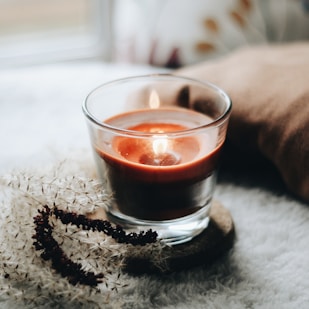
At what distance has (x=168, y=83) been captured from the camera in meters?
0.63

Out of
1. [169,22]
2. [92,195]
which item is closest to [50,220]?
[92,195]

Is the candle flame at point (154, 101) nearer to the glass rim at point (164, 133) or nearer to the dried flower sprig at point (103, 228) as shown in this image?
the glass rim at point (164, 133)

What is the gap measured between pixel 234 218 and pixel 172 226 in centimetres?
11

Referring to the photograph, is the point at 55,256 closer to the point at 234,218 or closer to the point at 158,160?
the point at 158,160

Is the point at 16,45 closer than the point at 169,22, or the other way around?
the point at 169,22

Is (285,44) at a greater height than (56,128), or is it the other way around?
(285,44)

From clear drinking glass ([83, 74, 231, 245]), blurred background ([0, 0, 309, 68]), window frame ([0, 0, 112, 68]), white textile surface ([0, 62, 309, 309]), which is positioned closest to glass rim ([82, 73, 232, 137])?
clear drinking glass ([83, 74, 231, 245])

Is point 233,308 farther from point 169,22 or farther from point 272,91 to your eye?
point 169,22

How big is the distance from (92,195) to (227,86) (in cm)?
27

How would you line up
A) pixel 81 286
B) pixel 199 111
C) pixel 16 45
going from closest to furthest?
A: pixel 81 286 → pixel 199 111 → pixel 16 45

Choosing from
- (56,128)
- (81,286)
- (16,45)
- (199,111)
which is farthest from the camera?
(16,45)

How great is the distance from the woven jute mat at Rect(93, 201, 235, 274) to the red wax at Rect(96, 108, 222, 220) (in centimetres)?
4

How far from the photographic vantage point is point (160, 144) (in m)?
0.49

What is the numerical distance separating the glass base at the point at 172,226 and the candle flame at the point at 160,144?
2.9 inches
